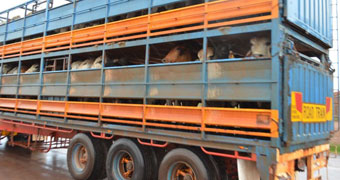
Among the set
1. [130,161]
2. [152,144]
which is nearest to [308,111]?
[152,144]

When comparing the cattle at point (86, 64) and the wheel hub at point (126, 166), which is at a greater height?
the cattle at point (86, 64)

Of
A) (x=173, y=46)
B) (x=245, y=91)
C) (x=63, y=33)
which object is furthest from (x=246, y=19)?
(x=63, y=33)

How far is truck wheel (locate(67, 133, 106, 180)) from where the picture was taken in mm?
5109

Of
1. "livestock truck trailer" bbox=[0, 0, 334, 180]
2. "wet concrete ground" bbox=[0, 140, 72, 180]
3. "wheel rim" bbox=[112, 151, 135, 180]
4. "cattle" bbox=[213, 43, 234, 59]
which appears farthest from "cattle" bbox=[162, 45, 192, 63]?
"wet concrete ground" bbox=[0, 140, 72, 180]

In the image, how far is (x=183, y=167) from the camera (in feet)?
13.1

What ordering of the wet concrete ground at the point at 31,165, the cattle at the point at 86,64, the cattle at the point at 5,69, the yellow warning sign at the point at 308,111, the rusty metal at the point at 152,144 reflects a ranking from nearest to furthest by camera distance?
the yellow warning sign at the point at 308,111 → the rusty metal at the point at 152,144 → the cattle at the point at 86,64 → the wet concrete ground at the point at 31,165 → the cattle at the point at 5,69

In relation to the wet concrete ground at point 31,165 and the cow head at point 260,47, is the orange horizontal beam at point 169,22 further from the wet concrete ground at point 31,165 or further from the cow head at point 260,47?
the wet concrete ground at point 31,165

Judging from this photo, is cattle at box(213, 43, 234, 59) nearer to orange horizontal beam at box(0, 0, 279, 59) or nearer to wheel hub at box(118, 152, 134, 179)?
orange horizontal beam at box(0, 0, 279, 59)

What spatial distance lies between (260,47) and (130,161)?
9.64 ft

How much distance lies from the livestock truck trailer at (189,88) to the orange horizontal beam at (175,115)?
0.6 inches

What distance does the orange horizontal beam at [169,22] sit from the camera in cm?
338

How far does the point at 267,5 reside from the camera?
3.26 metres

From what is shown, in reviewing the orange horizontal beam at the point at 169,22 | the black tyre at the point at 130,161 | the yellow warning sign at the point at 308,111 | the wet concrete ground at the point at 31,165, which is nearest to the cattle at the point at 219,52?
the orange horizontal beam at the point at 169,22

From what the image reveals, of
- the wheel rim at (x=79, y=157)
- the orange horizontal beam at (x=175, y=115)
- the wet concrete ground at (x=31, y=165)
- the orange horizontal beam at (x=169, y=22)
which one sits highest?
the orange horizontal beam at (x=169, y=22)
